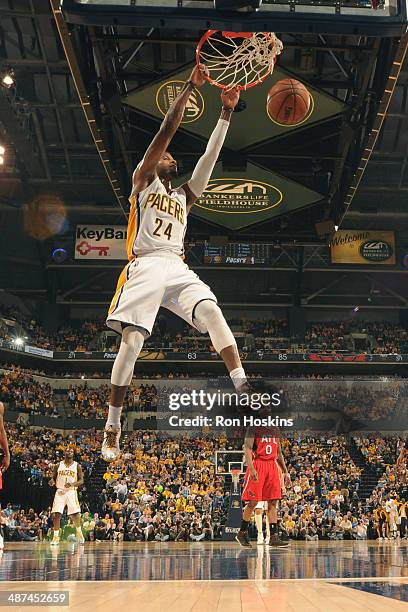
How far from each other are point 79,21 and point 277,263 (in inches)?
1165

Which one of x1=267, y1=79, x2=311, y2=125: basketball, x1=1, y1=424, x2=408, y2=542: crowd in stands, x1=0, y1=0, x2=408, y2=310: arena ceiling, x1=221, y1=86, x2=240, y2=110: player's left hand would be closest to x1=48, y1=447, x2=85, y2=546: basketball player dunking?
x1=1, y1=424, x2=408, y2=542: crowd in stands

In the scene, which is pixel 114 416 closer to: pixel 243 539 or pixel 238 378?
pixel 238 378

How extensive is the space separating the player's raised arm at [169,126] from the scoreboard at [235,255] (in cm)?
2612

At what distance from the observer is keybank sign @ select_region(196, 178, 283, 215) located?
11555mm

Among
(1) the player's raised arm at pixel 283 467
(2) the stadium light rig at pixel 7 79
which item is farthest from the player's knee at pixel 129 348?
(2) the stadium light rig at pixel 7 79

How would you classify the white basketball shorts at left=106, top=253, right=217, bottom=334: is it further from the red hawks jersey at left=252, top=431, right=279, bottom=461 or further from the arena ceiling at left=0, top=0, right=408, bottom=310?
the red hawks jersey at left=252, top=431, right=279, bottom=461

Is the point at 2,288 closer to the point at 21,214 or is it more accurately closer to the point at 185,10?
the point at 21,214

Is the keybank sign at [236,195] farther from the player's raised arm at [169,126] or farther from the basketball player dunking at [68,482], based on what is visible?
the player's raised arm at [169,126]

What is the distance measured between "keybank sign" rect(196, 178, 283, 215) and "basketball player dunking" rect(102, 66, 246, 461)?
6.56 meters

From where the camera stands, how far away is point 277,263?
112 ft

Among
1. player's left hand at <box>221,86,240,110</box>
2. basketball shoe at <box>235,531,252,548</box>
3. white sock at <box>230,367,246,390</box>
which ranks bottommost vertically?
basketball shoe at <box>235,531,252,548</box>

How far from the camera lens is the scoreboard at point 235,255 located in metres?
30.9

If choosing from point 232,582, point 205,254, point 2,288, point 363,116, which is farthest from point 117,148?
point 2,288

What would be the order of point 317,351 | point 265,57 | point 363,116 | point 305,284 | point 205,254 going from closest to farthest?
point 265,57 → point 363,116 → point 205,254 → point 317,351 → point 305,284
